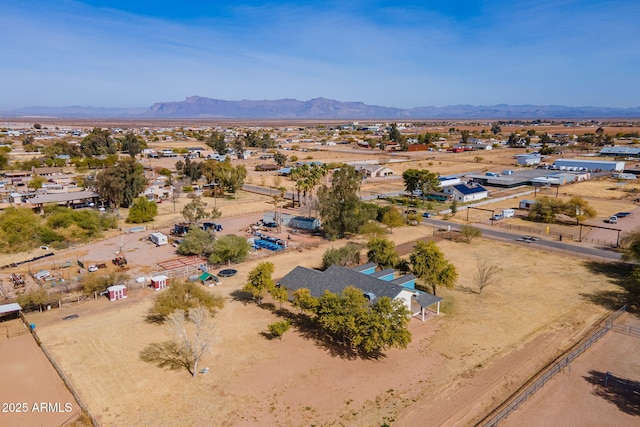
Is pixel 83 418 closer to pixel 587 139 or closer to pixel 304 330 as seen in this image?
pixel 304 330

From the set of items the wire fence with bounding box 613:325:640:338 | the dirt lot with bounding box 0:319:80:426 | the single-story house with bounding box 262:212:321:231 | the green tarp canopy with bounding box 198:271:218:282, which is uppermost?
the single-story house with bounding box 262:212:321:231

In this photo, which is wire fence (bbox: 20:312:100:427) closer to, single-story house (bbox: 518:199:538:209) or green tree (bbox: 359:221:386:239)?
green tree (bbox: 359:221:386:239)

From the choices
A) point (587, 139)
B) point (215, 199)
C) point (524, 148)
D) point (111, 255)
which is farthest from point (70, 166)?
point (587, 139)

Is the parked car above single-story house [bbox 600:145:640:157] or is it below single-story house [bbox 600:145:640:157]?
below

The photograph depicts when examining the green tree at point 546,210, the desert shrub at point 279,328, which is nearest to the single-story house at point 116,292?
the desert shrub at point 279,328

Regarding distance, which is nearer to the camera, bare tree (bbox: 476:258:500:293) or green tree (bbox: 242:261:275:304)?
green tree (bbox: 242:261:275:304)

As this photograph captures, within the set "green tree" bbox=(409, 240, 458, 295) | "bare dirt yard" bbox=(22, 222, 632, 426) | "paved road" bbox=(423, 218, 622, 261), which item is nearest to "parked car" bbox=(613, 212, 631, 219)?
"paved road" bbox=(423, 218, 622, 261)
